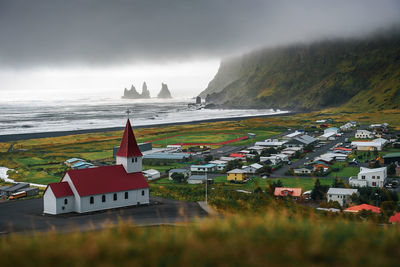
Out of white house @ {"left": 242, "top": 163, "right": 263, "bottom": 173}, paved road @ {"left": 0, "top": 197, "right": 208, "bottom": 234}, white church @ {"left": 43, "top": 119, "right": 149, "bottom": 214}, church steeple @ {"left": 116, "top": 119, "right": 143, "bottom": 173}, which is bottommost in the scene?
white house @ {"left": 242, "top": 163, "right": 263, "bottom": 173}

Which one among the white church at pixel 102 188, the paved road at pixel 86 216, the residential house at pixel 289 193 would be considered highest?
the white church at pixel 102 188

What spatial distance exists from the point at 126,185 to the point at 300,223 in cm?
2520

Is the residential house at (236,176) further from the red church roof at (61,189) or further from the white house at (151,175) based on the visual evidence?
the red church roof at (61,189)

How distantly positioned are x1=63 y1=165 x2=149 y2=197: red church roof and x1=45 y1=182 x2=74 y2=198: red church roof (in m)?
0.64

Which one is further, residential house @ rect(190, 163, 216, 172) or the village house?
residential house @ rect(190, 163, 216, 172)

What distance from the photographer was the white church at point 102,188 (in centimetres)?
3259

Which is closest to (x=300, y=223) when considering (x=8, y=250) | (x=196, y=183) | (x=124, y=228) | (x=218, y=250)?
(x=218, y=250)

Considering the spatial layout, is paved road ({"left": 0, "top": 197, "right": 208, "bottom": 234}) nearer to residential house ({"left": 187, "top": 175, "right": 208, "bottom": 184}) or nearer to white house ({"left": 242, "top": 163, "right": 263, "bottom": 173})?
residential house ({"left": 187, "top": 175, "right": 208, "bottom": 184})

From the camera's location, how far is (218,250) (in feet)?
28.9

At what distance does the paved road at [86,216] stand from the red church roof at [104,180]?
1.69 meters

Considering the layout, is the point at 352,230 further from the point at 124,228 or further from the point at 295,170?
the point at 295,170

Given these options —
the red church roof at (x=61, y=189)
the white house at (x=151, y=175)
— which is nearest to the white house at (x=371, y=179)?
the white house at (x=151, y=175)

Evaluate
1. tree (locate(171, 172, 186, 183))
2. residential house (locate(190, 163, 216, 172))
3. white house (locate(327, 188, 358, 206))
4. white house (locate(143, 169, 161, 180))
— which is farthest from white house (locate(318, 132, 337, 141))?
white house (locate(327, 188, 358, 206))

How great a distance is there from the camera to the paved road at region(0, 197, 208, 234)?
26.9m
